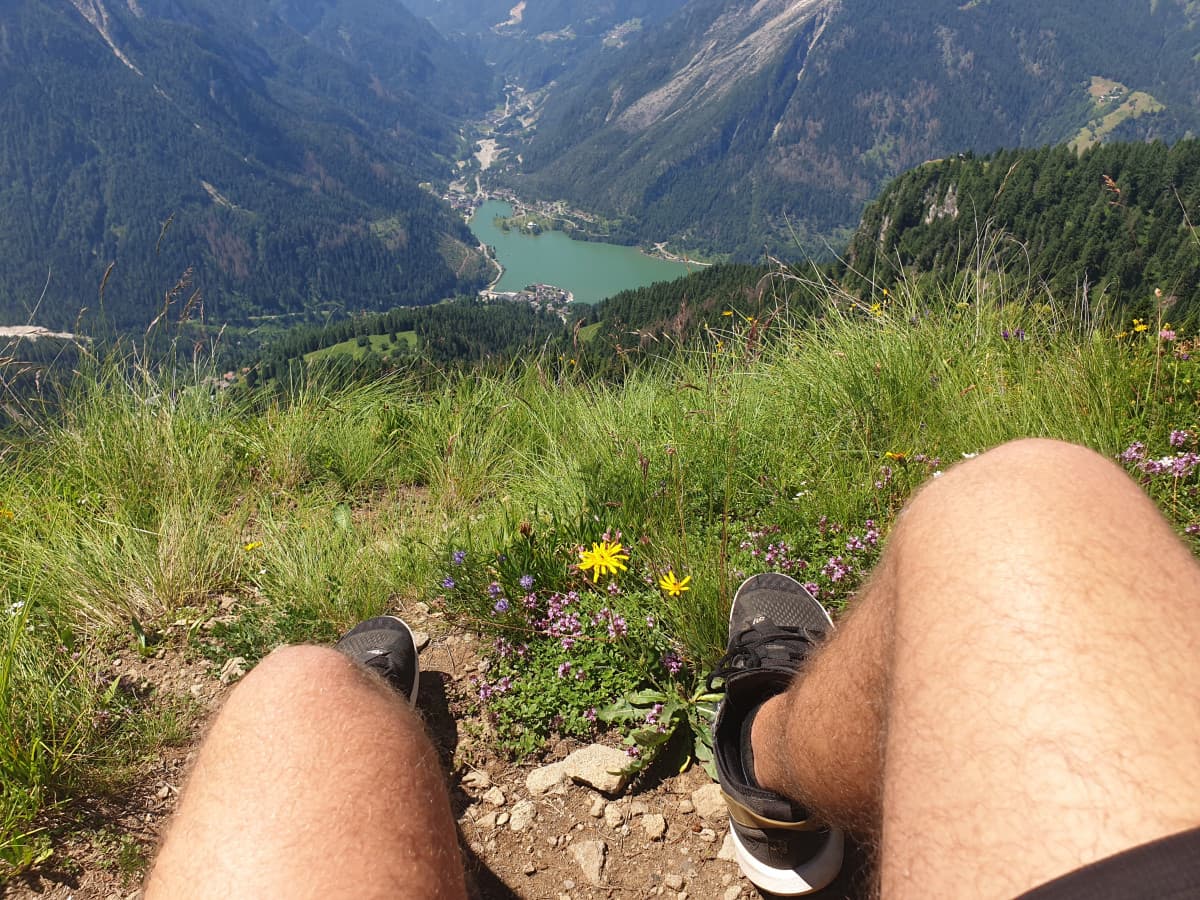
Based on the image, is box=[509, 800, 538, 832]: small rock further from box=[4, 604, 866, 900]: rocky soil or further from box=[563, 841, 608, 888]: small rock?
box=[563, 841, 608, 888]: small rock

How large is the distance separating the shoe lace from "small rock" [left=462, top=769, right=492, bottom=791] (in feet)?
2.49

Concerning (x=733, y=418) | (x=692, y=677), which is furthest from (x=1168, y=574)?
(x=733, y=418)

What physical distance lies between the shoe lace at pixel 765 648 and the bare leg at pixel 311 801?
95 cm

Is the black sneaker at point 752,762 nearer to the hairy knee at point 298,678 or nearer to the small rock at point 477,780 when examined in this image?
the small rock at point 477,780

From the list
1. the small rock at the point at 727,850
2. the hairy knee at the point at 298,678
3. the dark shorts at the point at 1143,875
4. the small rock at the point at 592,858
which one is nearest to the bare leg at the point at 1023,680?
the dark shorts at the point at 1143,875

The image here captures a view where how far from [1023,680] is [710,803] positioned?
140 cm

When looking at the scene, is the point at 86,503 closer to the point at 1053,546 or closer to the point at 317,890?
the point at 317,890

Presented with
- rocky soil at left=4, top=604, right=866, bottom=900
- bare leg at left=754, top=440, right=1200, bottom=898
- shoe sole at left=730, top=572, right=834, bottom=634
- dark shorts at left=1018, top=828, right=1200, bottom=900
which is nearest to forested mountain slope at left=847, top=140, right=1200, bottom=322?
shoe sole at left=730, top=572, right=834, bottom=634

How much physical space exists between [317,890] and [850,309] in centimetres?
424

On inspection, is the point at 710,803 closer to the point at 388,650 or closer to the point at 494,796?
the point at 494,796

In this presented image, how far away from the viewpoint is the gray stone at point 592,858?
1.79 meters

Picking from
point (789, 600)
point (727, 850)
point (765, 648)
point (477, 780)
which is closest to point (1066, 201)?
point (789, 600)

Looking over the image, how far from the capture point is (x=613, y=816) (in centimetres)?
194

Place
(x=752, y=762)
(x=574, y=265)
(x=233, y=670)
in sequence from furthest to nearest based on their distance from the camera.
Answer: (x=574, y=265) → (x=233, y=670) → (x=752, y=762)
